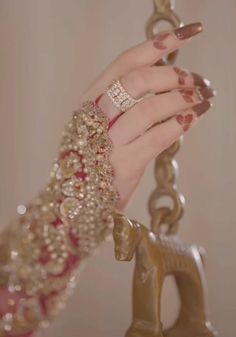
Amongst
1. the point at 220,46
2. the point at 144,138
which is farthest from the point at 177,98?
the point at 220,46

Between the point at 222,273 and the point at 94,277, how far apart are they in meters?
0.21

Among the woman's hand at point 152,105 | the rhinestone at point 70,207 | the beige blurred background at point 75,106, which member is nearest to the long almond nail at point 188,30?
the woman's hand at point 152,105

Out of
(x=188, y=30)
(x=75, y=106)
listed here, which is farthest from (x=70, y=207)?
(x=75, y=106)

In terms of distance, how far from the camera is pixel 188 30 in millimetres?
614

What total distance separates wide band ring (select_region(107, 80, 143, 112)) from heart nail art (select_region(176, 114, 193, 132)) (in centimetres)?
5

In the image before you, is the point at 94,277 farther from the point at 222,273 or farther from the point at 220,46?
the point at 220,46

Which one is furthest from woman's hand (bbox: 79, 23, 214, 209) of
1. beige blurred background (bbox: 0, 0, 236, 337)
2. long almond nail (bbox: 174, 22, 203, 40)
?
beige blurred background (bbox: 0, 0, 236, 337)

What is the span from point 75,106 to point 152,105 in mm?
431

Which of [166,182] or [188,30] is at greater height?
[188,30]

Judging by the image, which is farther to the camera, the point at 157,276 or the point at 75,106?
the point at 75,106

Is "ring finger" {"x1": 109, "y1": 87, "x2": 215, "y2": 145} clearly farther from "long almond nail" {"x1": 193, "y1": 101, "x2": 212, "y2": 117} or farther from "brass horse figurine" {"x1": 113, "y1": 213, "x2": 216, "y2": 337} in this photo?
"brass horse figurine" {"x1": 113, "y1": 213, "x2": 216, "y2": 337}

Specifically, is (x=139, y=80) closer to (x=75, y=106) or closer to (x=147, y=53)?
(x=147, y=53)

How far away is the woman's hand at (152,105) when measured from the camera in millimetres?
624

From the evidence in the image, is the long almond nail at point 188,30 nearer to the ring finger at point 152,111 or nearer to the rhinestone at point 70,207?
the ring finger at point 152,111
